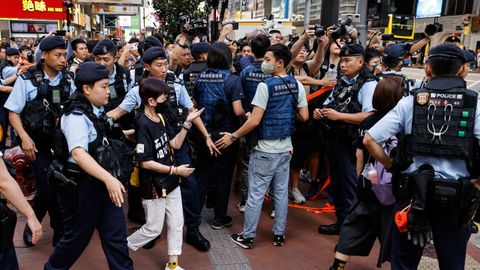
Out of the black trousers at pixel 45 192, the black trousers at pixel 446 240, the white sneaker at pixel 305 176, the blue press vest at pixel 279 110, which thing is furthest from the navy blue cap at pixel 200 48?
the black trousers at pixel 446 240

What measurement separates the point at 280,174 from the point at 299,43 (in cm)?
174

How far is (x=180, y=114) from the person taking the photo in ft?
12.8

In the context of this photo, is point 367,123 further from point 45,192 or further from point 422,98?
point 45,192

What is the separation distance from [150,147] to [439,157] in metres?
2.06

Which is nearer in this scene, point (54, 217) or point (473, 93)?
point (473, 93)

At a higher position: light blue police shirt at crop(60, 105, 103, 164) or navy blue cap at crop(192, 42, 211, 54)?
navy blue cap at crop(192, 42, 211, 54)

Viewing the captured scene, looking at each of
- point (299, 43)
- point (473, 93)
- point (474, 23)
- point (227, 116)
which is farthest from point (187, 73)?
point (474, 23)

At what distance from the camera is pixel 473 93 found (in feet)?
8.11

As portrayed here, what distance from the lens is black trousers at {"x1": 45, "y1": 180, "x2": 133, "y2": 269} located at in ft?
9.46

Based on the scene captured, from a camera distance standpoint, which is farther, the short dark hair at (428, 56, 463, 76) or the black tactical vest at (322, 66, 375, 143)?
the black tactical vest at (322, 66, 375, 143)

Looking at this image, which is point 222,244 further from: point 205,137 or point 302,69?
point 302,69

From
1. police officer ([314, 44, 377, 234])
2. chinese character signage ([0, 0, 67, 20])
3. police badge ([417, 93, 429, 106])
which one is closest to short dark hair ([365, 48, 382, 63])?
police officer ([314, 44, 377, 234])

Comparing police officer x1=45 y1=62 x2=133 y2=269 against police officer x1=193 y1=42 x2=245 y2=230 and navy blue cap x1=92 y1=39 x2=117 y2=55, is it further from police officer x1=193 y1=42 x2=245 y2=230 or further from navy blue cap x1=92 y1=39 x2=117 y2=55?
navy blue cap x1=92 y1=39 x2=117 y2=55

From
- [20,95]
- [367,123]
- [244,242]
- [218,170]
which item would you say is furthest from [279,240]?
[20,95]
